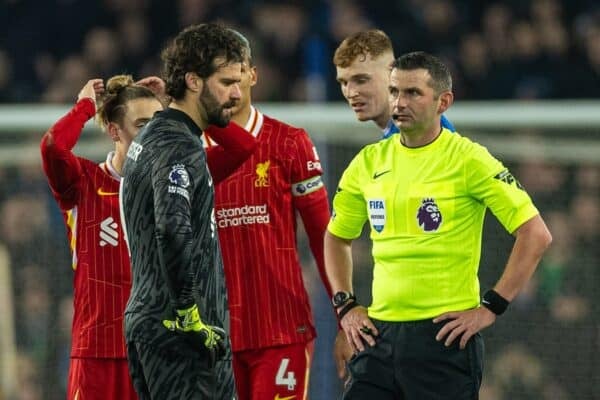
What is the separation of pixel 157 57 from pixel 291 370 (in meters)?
6.13

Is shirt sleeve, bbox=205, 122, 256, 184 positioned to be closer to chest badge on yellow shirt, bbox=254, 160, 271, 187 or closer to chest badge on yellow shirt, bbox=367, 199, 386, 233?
chest badge on yellow shirt, bbox=254, 160, 271, 187

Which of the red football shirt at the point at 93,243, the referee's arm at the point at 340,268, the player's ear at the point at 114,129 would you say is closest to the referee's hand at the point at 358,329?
the referee's arm at the point at 340,268

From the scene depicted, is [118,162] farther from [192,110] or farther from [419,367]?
[419,367]

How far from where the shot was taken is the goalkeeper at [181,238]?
178 inches

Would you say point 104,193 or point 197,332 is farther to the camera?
point 104,193

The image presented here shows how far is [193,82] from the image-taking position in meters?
4.81

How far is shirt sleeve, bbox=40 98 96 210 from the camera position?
5504mm

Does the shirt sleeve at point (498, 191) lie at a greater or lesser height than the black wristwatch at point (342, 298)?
greater

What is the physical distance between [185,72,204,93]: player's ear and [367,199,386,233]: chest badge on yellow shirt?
0.86 m

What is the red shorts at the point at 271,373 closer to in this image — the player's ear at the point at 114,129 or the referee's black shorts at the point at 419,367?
the referee's black shorts at the point at 419,367

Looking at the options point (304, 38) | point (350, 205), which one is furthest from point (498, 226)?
point (350, 205)

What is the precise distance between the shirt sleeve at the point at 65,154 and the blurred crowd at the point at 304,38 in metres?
4.36

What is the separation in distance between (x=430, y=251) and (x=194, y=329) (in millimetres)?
990

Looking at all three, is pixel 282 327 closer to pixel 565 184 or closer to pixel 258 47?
pixel 565 184
